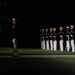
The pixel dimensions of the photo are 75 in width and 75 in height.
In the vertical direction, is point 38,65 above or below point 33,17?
below

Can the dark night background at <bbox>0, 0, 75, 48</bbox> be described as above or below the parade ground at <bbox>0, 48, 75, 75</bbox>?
above

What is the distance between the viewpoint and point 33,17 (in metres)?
60.2

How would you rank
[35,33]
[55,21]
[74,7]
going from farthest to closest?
[35,33]
[55,21]
[74,7]

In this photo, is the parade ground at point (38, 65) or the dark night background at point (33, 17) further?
the dark night background at point (33, 17)

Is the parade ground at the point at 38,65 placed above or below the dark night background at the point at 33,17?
below

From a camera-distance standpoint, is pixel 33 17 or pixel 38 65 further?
pixel 33 17

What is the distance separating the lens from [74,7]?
50.1 metres

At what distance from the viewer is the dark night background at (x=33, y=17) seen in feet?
171

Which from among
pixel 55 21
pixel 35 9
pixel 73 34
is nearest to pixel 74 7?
pixel 55 21

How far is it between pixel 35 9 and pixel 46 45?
19.5 metres

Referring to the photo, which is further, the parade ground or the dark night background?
the dark night background

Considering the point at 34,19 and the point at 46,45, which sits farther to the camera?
the point at 34,19

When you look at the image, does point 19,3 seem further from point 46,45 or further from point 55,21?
point 46,45

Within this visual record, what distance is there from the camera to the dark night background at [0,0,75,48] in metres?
52.0
